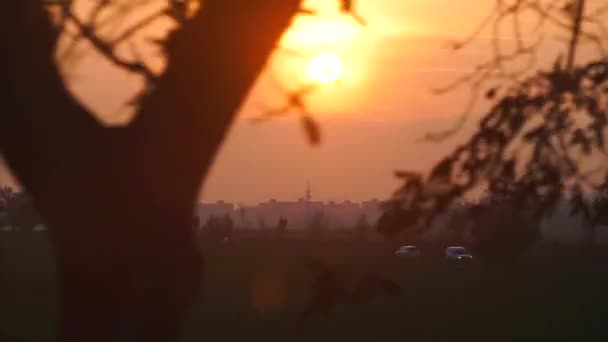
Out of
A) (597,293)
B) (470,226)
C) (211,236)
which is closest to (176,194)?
(470,226)

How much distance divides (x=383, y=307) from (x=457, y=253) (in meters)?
33.4

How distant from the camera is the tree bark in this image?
13.2 ft

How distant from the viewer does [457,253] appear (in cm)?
7081

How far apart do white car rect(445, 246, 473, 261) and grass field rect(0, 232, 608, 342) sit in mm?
14224

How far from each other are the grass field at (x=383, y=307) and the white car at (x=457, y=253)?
14.2 meters

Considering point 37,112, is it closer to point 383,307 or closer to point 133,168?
point 133,168

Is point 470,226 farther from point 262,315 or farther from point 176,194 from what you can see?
Answer: point 262,315

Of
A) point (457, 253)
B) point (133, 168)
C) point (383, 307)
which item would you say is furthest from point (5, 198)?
point (457, 253)

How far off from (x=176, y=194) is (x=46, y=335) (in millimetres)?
21963

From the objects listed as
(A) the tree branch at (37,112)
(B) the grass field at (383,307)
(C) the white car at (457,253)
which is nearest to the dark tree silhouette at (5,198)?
(A) the tree branch at (37,112)

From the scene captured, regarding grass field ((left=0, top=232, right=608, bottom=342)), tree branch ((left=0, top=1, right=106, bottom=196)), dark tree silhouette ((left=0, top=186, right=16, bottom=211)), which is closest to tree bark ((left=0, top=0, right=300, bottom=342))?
tree branch ((left=0, top=1, right=106, bottom=196))

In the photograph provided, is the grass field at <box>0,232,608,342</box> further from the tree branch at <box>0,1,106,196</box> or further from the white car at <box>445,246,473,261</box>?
the tree branch at <box>0,1,106,196</box>

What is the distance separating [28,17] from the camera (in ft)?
13.1

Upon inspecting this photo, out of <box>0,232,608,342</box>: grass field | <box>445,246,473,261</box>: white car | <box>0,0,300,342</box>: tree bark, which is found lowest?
<box>0,232,608,342</box>: grass field
